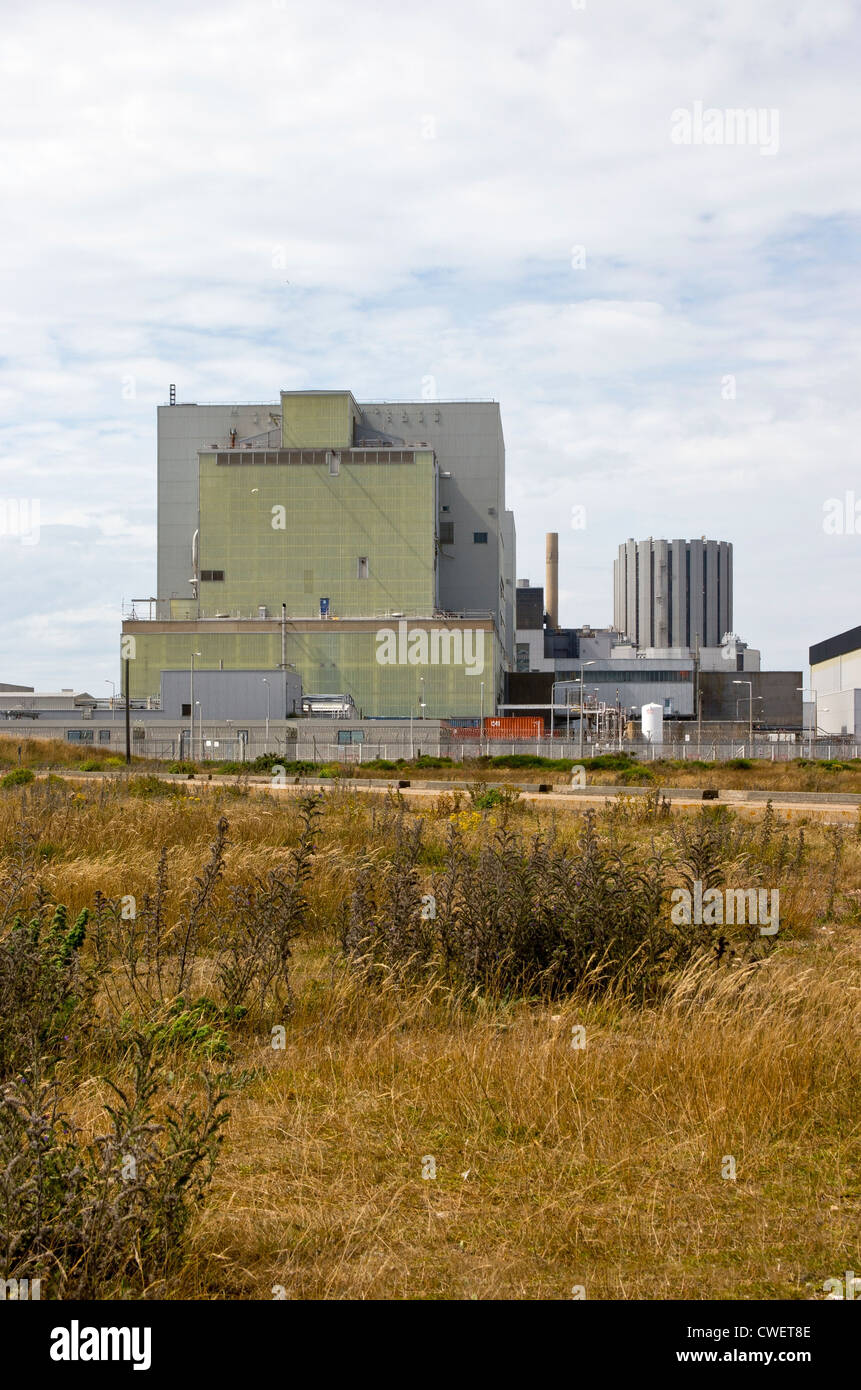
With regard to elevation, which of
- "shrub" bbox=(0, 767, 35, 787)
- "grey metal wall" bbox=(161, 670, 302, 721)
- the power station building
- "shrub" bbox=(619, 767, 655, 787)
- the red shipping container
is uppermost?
the power station building

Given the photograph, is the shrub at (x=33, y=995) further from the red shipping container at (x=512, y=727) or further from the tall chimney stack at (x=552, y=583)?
the tall chimney stack at (x=552, y=583)

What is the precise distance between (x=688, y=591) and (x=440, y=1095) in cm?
18164

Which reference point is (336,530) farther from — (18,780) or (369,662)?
(18,780)

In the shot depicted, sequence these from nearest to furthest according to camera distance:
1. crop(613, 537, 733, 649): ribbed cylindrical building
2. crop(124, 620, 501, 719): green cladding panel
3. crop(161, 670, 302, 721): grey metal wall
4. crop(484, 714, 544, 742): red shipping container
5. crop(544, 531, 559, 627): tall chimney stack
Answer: crop(161, 670, 302, 721): grey metal wall → crop(484, 714, 544, 742): red shipping container → crop(124, 620, 501, 719): green cladding panel → crop(544, 531, 559, 627): tall chimney stack → crop(613, 537, 733, 649): ribbed cylindrical building

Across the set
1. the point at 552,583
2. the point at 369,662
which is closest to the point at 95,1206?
the point at 369,662

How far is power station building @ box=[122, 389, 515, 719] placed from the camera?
86.9 metres

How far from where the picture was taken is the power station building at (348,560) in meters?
86.9

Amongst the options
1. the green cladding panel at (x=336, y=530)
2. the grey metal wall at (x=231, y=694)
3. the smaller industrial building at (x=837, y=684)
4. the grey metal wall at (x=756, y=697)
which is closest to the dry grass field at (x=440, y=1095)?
the grey metal wall at (x=231, y=694)

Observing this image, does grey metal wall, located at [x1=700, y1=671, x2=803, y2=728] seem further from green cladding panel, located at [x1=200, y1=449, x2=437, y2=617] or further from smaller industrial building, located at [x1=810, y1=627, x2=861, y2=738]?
green cladding panel, located at [x1=200, y1=449, x2=437, y2=617]

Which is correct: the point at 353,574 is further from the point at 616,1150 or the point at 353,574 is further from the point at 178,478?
the point at 616,1150

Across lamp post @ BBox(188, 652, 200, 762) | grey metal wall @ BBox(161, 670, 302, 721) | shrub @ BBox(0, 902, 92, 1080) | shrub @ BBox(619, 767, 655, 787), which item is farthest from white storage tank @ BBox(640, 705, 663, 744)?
shrub @ BBox(0, 902, 92, 1080)

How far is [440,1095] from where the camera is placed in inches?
215

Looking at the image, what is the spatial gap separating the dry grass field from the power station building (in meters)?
Answer: 72.9
